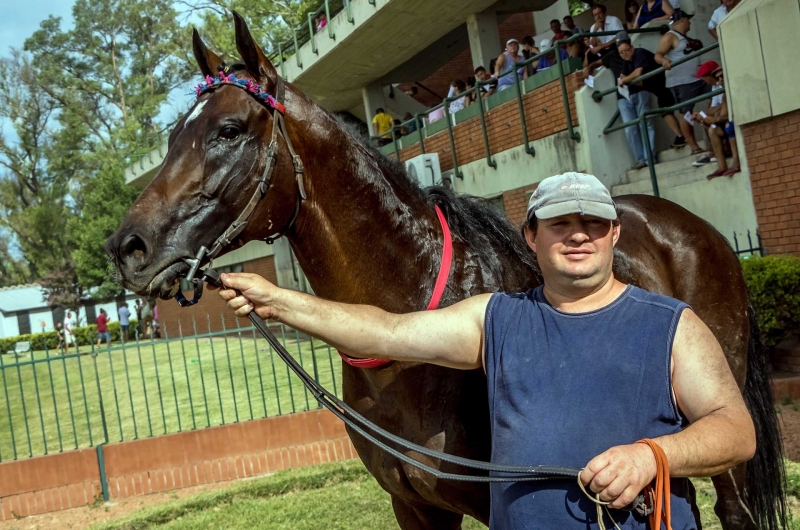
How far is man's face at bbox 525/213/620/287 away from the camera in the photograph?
2074 millimetres

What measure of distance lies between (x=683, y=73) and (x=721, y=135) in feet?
3.51

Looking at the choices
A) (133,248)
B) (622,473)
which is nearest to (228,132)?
(133,248)

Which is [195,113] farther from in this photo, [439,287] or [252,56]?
[439,287]

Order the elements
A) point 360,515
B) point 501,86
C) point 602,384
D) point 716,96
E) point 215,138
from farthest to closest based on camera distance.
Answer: point 501,86, point 716,96, point 360,515, point 215,138, point 602,384

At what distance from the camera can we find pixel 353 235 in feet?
9.11

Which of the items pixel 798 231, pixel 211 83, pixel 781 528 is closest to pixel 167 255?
pixel 211 83

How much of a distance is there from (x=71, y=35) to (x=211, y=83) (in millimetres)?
50917

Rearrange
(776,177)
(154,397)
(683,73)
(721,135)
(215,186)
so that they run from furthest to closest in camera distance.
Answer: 1. (154,397)
2. (683,73)
3. (721,135)
4. (776,177)
5. (215,186)

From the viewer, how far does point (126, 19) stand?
1855 inches

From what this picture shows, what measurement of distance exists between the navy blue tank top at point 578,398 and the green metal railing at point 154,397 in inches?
213

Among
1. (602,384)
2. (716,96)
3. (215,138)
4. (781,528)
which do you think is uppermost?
(716,96)

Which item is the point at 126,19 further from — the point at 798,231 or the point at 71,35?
the point at 798,231

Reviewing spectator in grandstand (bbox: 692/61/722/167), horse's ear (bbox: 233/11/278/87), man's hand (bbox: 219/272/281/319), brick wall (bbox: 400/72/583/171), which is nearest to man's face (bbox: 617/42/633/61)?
brick wall (bbox: 400/72/583/171)

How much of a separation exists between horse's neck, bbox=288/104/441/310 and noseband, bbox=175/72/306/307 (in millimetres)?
65
